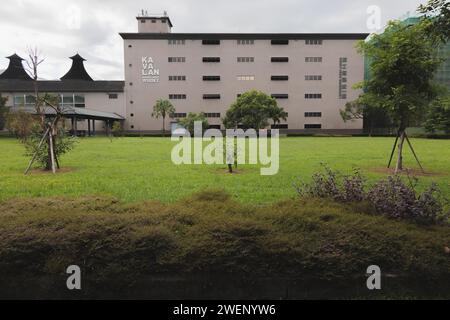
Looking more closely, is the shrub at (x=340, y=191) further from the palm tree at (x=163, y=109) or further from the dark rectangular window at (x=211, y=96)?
the dark rectangular window at (x=211, y=96)

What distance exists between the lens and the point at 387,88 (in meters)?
10.3

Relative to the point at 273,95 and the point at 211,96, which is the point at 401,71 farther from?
the point at 211,96

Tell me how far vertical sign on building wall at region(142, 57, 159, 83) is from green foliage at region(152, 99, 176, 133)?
16.6ft

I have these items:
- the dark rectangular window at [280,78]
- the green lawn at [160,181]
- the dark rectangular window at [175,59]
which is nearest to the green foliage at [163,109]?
the dark rectangular window at [175,59]

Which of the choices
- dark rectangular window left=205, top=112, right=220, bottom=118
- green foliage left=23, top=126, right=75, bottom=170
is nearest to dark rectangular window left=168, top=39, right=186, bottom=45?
dark rectangular window left=205, top=112, right=220, bottom=118

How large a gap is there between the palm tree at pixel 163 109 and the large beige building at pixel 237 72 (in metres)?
1.67

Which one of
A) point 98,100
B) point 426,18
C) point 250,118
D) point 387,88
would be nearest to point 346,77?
point 250,118

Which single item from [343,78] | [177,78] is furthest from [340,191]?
[343,78]

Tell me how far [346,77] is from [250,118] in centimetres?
2298

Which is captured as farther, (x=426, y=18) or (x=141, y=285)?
(x=426, y=18)

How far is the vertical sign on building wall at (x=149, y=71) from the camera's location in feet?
181

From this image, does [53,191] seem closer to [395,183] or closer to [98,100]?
[395,183]

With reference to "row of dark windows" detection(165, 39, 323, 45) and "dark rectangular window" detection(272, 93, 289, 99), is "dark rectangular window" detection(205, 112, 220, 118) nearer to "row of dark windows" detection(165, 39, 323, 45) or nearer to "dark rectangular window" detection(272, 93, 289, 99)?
"dark rectangular window" detection(272, 93, 289, 99)

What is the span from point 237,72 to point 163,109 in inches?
592
